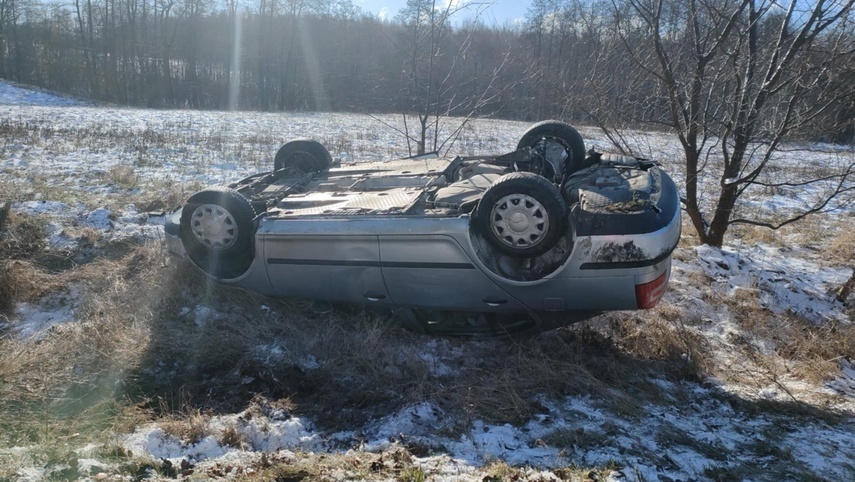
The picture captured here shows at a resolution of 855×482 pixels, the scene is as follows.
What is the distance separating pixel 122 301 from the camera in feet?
15.5

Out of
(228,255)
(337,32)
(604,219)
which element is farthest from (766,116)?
(337,32)

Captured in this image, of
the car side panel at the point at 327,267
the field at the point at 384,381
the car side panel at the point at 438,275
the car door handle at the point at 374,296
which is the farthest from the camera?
the car door handle at the point at 374,296

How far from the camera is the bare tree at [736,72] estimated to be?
580 cm

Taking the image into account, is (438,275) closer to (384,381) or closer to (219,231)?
(384,381)

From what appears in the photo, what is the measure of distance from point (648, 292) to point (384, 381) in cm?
188

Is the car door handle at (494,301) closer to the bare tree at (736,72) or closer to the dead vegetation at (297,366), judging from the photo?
the dead vegetation at (297,366)

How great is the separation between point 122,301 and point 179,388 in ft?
4.81

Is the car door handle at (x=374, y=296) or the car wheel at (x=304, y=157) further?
the car wheel at (x=304, y=157)

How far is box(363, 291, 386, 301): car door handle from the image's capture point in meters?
4.04

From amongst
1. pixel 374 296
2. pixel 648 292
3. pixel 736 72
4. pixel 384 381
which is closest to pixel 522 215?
pixel 648 292

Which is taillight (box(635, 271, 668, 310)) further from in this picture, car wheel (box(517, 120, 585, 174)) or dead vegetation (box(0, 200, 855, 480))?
car wheel (box(517, 120, 585, 174))

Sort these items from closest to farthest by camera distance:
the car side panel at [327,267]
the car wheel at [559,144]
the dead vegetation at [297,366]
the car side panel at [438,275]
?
the dead vegetation at [297,366] < the car side panel at [438,275] < the car side panel at [327,267] < the car wheel at [559,144]

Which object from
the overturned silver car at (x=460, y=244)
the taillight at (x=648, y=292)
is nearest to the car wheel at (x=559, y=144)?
the overturned silver car at (x=460, y=244)

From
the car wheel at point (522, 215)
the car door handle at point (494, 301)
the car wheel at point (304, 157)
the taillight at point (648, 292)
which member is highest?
the car wheel at point (304, 157)
